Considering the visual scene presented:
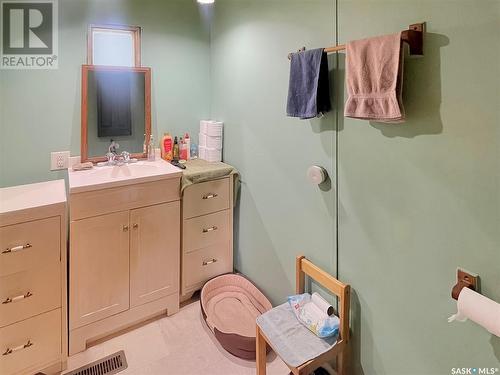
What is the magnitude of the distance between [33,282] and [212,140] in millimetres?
1482

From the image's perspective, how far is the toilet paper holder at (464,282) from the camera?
113 centimetres

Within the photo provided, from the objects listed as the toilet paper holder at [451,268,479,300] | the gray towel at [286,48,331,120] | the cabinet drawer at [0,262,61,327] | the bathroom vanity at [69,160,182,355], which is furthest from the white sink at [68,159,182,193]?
the toilet paper holder at [451,268,479,300]

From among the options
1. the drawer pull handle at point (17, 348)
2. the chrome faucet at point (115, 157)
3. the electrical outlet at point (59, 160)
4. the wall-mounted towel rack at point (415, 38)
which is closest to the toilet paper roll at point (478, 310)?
the wall-mounted towel rack at point (415, 38)

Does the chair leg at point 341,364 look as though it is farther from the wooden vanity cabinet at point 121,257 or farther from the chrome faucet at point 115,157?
the chrome faucet at point 115,157

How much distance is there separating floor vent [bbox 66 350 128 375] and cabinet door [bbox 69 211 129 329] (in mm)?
238

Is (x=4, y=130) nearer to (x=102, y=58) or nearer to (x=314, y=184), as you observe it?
(x=102, y=58)

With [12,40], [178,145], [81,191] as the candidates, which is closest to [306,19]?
[178,145]

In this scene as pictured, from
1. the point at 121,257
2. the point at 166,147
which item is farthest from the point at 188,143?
the point at 121,257

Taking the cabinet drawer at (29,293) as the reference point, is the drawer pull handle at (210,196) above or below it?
above

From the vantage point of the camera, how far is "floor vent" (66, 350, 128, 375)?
1.77 metres

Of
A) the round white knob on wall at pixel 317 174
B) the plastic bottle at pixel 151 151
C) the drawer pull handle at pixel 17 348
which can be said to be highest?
the plastic bottle at pixel 151 151

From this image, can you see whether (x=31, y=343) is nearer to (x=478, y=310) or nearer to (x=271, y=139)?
(x=271, y=139)

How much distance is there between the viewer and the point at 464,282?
1152 mm

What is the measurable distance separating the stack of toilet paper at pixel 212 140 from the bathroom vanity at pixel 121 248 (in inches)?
15.1
